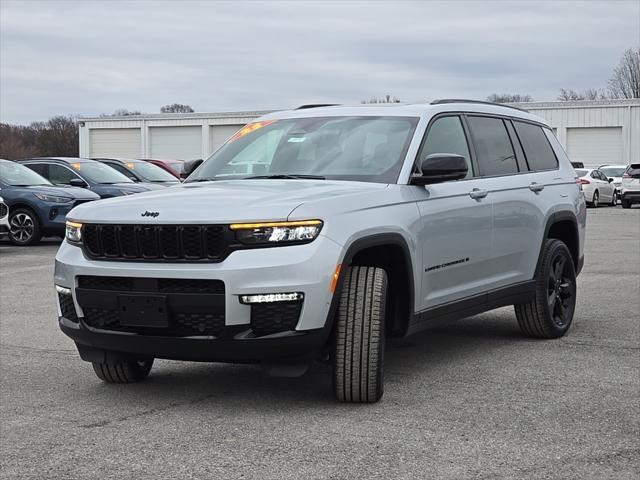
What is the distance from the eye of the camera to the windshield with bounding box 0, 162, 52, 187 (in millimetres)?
18984

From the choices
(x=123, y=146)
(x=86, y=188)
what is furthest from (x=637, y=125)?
(x=86, y=188)

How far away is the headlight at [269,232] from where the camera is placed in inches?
209

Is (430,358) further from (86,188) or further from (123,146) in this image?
(123,146)

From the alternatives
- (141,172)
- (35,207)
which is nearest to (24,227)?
(35,207)

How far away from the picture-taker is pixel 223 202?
553cm

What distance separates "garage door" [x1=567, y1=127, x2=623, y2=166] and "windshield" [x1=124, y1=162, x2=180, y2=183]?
34.5 meters

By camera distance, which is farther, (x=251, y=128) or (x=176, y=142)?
(x=176, y=142)

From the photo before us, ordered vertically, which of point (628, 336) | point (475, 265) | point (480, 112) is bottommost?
point (628, 336)

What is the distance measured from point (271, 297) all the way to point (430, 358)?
2.27 metres

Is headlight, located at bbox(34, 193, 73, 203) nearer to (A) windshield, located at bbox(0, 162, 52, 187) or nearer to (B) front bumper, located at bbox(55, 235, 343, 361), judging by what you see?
(A) windshield, located at bbox(0, 162, 52, 187)

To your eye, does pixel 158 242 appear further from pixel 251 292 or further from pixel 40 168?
pixel 40 168

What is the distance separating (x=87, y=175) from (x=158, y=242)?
1595 centimetres

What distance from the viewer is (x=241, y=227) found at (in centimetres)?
530

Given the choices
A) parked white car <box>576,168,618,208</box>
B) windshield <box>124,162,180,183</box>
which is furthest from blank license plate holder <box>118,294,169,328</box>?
parked white car <box>576,168,618,208</box>
